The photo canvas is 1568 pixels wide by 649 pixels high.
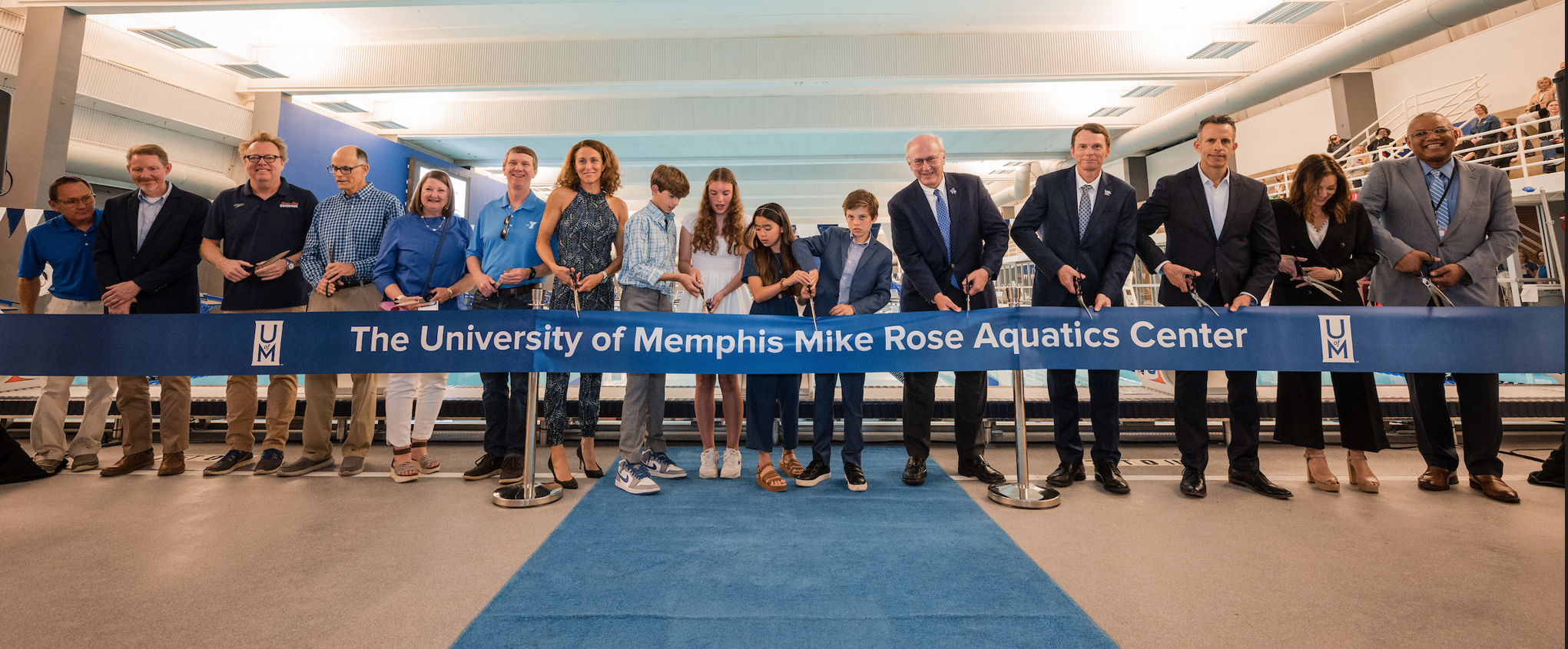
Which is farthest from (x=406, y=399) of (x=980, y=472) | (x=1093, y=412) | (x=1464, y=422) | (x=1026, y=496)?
(x=1464, y=422)

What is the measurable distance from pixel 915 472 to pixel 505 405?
1.92 meters

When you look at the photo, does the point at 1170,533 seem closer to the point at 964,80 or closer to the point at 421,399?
the point at 421,399

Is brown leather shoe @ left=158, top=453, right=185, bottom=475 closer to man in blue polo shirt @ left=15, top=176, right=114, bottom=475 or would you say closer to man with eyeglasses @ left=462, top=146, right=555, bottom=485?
man in blue polo shirt @ left=15, top=176, right=114, bottom=475

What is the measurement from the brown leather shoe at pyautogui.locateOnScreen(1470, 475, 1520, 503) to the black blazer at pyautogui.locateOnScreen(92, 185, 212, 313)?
573 cm

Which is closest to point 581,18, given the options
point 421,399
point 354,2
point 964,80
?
point 354,2

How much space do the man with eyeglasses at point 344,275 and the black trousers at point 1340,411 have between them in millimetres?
4243

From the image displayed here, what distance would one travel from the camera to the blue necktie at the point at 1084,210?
281 centimetres

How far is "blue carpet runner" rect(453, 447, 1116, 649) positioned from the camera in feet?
4.64

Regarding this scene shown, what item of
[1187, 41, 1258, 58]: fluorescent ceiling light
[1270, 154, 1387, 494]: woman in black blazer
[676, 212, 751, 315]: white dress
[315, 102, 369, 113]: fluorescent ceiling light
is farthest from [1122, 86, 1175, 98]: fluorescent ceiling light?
[315, 102, 369, 113]: fluorescent ceiling light

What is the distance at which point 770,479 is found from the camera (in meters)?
2.70

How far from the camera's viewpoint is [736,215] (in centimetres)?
299

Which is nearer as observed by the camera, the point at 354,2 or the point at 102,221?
the point at 102,221

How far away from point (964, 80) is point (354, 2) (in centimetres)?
750

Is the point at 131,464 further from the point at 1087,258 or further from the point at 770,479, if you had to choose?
the point at 1087,258
